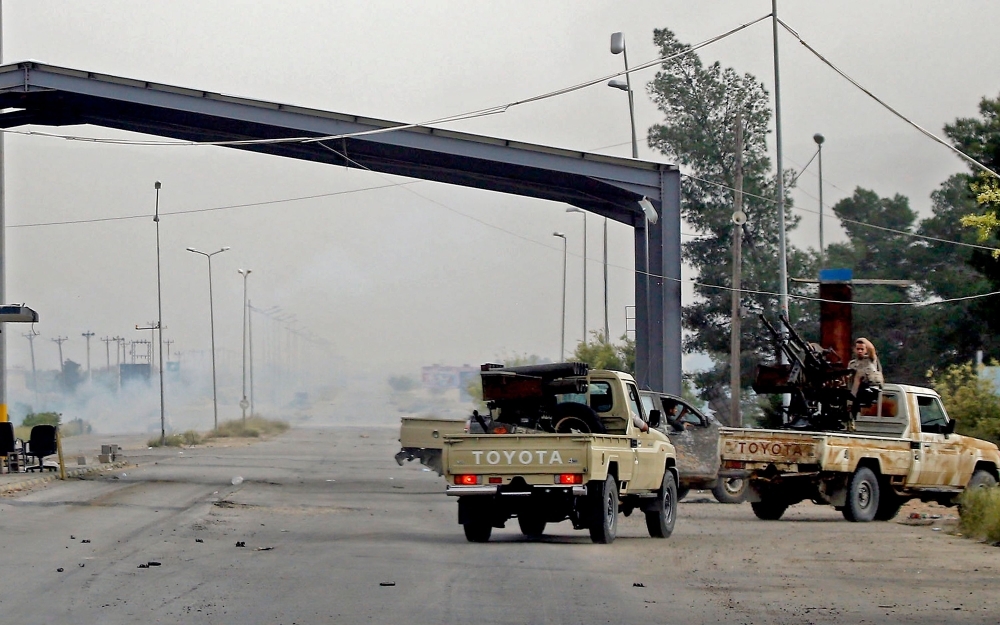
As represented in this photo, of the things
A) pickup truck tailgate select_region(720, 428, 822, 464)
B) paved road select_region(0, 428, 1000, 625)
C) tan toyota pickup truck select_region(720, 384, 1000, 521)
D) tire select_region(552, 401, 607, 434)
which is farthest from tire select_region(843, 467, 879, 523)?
tire select_region(552, 401, 607, 434)

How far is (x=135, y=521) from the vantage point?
18172mm

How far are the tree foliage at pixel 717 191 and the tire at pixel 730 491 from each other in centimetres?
3259

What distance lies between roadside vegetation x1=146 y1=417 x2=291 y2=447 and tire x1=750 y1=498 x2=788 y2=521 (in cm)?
4532

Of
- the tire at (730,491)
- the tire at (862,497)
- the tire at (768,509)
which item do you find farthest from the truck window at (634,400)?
the tire at (730,491)

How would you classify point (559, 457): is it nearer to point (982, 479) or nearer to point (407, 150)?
point (982, 479)

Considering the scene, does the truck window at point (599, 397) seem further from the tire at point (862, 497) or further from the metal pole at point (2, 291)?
the metal pole at point (2, 291)

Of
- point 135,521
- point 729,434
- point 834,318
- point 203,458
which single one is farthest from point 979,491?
point 203,458

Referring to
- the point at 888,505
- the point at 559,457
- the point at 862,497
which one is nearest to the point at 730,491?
the point at 888,505

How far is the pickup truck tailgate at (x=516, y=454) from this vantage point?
1539 centimetres

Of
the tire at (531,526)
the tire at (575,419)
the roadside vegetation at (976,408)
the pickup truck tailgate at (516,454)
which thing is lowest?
the tire at (531,526)

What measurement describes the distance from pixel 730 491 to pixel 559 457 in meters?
10.3

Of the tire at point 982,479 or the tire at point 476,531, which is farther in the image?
the tire at point 982,479

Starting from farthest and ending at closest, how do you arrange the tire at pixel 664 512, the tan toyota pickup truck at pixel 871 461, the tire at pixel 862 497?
the tire at pixel 862 497 < the tan toyota pickup truck at pixel 871 461 < the tire at pixel 664 512

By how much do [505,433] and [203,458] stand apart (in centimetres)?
2784
